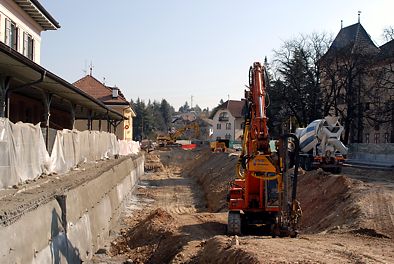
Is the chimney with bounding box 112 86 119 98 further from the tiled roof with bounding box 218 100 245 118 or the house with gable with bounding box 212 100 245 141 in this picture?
the tiled roof with bounding box 218 100 245 118

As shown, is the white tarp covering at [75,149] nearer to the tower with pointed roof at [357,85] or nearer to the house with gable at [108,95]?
the tower with pointed roof at [357,85]

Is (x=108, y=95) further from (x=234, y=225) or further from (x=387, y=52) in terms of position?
(x=234, y=225)

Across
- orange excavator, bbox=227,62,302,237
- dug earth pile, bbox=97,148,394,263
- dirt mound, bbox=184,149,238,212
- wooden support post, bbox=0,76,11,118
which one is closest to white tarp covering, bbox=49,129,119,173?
wooden support post, bbox=0,76,11,118

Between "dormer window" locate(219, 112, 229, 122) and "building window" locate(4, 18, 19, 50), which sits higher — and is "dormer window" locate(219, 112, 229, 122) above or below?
above

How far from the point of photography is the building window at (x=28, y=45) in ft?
96.3

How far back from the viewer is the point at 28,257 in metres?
8.19

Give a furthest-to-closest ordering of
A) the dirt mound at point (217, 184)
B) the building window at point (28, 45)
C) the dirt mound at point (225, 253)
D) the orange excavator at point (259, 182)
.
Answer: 1. the building window at point (28, 45)
2. the dirt mound at point (217, 184)
3. the orange excavator at point (259, 182)
4. the dirt mound at point (225, 253)

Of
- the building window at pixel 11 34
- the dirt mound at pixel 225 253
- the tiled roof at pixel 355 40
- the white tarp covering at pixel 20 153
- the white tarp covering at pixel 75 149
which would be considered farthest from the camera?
the tiled roof at pixel 355 40

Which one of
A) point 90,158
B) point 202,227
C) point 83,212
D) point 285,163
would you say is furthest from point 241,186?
point 90,158

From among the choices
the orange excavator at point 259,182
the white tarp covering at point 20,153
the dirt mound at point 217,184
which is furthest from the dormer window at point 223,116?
the white tarp covering at point 20,153

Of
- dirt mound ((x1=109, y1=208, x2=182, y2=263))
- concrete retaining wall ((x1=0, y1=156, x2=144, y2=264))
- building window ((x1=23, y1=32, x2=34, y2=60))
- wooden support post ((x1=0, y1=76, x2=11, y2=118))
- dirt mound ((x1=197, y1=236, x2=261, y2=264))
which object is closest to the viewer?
concrete retaining wall ((x1=0, y1=156, x2=144, y2=264))

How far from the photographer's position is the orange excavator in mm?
13047

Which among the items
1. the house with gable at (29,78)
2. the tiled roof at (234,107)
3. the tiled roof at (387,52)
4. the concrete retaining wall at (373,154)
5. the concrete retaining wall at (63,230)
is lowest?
the concrete retaining wall at (63,230)

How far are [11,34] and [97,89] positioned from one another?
44516 millimetres
